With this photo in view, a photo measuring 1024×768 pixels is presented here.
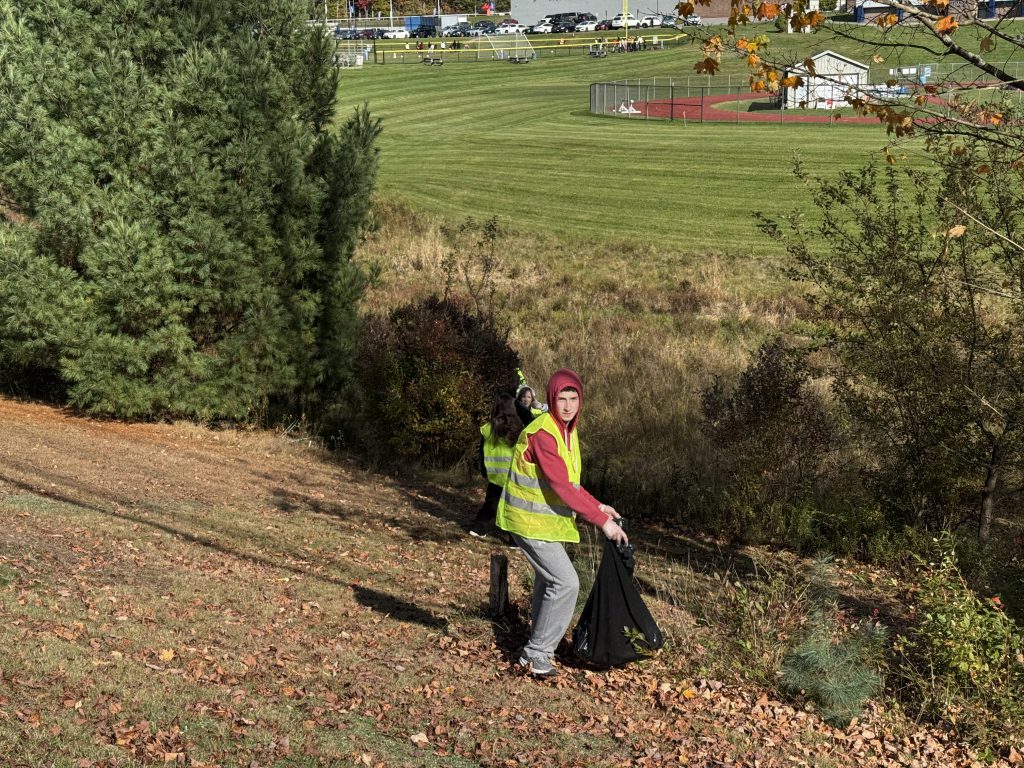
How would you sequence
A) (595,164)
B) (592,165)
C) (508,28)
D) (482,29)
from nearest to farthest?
(592,165), (595,164), (508,28), (482,29)

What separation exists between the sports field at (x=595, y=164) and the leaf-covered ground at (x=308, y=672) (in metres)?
19.9

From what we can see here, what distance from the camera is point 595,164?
1854 inches

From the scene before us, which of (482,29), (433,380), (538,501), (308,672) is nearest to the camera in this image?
(538,501)

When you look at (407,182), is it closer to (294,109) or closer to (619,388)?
(619,388)

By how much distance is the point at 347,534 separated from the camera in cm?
1159

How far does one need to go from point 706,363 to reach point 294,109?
9.26 metres

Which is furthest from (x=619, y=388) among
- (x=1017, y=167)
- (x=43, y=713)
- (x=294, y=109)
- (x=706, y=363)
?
(x=43, y=713)

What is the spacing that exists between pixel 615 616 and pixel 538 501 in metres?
0.90

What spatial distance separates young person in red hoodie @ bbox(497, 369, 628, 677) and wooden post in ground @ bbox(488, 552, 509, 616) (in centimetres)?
94

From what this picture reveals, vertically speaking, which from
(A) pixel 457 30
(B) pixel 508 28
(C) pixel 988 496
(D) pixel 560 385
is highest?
(B) pixel 508 28

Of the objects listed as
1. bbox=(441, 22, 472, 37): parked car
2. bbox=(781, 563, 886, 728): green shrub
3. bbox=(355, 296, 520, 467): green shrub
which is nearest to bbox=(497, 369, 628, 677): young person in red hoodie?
bbox=(781, 563, 886, 728): green shrub

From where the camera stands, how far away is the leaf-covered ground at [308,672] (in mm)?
6109

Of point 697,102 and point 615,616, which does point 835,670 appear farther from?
point 697,102

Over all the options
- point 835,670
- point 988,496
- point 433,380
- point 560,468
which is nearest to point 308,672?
point 560,468
